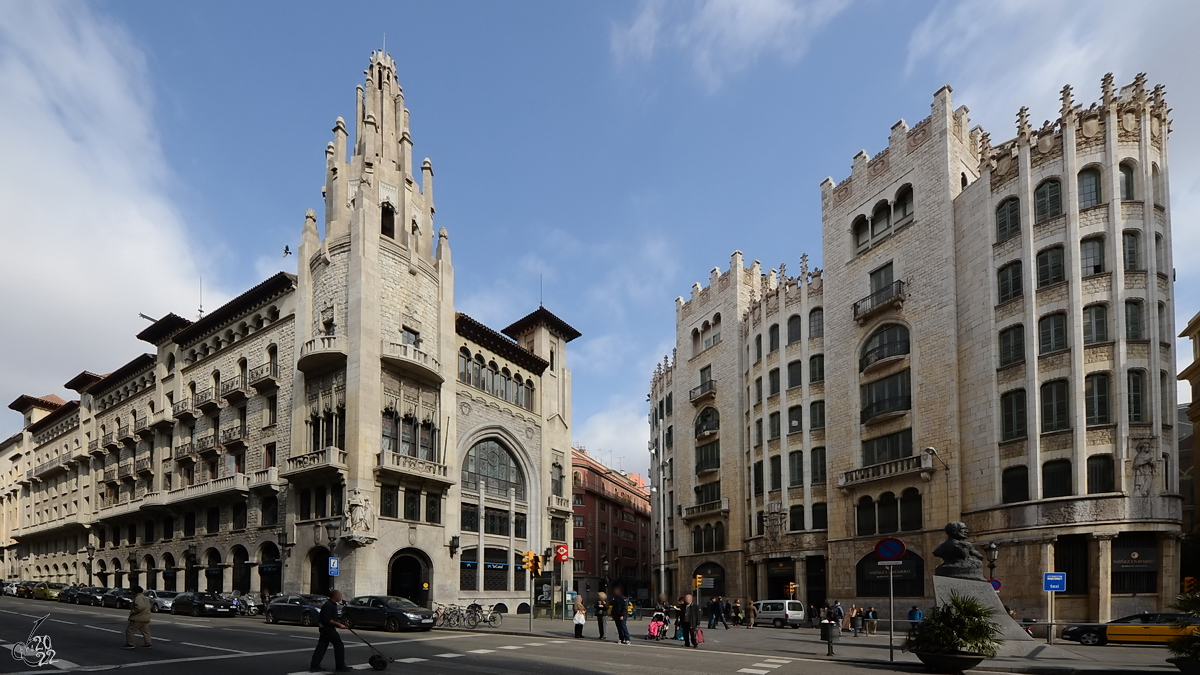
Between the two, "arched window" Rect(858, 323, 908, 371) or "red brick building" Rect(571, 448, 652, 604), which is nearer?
"arched window" Rect(858, 323, 908, 371)

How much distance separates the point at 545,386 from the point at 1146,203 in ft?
119

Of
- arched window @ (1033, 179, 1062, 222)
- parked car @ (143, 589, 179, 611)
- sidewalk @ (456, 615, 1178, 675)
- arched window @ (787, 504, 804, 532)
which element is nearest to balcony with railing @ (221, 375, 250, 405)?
parked car @ (143, 589, 179, 611)

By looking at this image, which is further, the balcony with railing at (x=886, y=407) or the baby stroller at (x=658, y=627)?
the balcony with railing at (x=886, y=407)

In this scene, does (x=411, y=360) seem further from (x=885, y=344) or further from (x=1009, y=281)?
(x=1009, y=281)

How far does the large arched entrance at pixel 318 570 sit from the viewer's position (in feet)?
137

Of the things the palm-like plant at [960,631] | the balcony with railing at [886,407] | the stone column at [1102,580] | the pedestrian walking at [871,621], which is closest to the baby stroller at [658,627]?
the palm-like plant at [960,631]

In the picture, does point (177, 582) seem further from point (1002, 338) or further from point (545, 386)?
point (1002, 338)

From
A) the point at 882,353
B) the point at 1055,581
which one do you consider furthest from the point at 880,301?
the point at 1055,581

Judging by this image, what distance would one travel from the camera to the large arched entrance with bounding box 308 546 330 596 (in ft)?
137

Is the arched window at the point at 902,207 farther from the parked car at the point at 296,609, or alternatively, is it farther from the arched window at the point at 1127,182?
the parked car at the point at 296,609

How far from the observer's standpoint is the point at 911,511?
41188mm

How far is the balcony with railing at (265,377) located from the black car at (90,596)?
15301 mm

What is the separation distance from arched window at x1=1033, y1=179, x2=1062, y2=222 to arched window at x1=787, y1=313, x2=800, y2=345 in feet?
57.0

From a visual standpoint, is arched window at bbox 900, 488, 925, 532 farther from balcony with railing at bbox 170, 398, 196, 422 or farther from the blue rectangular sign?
balcony with railing at bbox 170, 398, 196, 422
